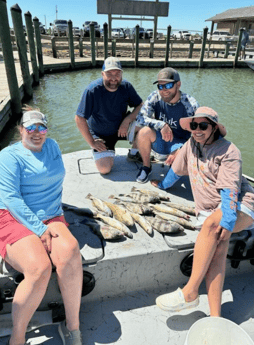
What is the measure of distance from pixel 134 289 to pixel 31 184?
1.47 meters

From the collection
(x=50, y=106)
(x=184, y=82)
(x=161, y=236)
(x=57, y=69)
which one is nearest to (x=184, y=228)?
(x=161, y=236)

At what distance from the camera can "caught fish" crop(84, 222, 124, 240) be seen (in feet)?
9.02

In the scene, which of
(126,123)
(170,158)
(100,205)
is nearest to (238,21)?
(126,123)

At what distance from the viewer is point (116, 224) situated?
293 centimetres

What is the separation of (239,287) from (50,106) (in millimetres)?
11119

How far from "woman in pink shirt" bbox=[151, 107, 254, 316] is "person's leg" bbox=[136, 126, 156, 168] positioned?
1.04 m

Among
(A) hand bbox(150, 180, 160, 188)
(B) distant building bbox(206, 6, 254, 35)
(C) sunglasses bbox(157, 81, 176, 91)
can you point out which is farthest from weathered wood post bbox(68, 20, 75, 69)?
(B) distant building bbox(206, 6, 254, 35)

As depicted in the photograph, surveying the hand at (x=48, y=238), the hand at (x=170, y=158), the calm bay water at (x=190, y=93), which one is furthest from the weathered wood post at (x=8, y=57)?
the hand at (x=48, y=238)

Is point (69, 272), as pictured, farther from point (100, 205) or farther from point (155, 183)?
point (155, 183)

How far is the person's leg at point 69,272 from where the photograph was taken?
2145mm

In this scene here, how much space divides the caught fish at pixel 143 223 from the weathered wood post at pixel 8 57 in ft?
26.3

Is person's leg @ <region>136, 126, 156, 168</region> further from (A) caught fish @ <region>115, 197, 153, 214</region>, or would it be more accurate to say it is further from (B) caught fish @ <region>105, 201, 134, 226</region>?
(B) caught fish @ <region>105, 201, 134, 226</region>

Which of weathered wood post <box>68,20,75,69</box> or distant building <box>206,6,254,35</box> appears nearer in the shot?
weathered wood post <box>68,20,75,69</box>

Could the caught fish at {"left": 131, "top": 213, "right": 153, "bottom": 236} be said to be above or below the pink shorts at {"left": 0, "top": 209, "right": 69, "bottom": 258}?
below
